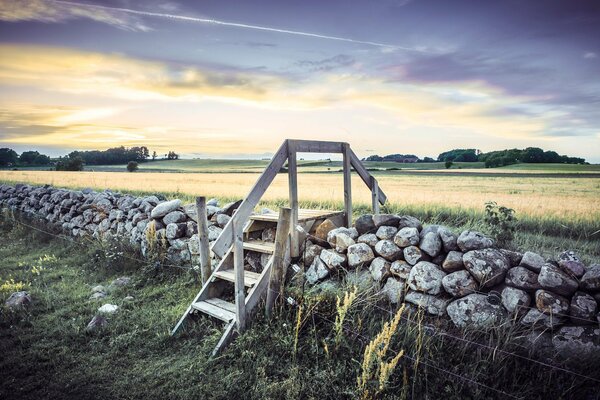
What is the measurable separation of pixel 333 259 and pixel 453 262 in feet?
5.51

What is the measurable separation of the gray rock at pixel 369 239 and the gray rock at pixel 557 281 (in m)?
2.12

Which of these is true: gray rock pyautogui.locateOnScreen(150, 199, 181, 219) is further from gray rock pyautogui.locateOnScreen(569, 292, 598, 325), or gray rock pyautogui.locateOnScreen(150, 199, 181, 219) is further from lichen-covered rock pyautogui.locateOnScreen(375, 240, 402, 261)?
gray rock pyautogui.locateOnScreen(569, 292, 598, 325)

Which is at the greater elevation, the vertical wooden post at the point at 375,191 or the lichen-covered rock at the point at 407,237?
the vertical wooden post at the point at 375,191

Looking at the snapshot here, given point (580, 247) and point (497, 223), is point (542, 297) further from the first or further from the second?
point (580, 247)

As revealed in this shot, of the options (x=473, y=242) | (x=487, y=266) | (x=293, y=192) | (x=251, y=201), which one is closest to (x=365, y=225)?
(x=293, y=192)

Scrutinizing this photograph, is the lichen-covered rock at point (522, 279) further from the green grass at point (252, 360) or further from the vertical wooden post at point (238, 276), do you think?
the vertical wooden post at point (238, 276)

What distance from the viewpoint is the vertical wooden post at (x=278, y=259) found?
15.2 feet

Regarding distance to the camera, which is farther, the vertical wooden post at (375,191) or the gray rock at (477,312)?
the vertical wooden post at (375,191)

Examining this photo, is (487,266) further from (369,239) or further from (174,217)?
(174,217)

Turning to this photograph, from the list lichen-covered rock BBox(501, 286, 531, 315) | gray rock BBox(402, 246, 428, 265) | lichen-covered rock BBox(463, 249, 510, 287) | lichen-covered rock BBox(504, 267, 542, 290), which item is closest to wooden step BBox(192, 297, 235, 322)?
gray rock BBox(402, 246, 428, 265)

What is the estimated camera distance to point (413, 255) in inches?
192

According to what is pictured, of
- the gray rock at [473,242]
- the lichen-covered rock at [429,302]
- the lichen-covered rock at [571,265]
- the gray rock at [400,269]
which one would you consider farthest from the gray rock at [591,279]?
the gray rock at [400,269]

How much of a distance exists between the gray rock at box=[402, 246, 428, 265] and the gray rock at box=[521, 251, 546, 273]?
3.81 ft

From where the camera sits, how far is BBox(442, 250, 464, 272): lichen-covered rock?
4.55 m
